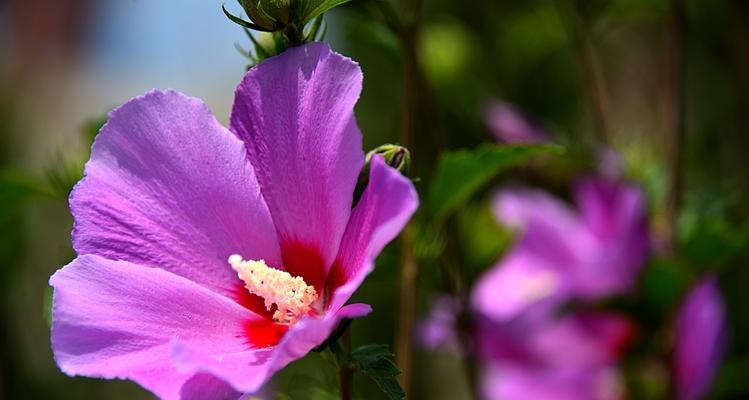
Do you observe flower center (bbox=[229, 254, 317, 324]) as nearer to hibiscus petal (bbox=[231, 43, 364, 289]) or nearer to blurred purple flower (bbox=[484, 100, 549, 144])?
hibiscus petal (bbox=[231, 43, 364, 289])

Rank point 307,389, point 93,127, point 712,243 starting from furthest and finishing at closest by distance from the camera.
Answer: point 712,243 → point 93,127 → point 307,389

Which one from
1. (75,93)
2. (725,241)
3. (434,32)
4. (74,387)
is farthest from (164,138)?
(75,93)

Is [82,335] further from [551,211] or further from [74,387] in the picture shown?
[74,387]

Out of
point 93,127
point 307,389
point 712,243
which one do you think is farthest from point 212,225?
point 712,243

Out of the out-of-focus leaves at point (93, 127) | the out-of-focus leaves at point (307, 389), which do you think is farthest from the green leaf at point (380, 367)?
the out-of-focus leaves at point (93, 127)

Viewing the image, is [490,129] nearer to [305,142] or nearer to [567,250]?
[567,250]

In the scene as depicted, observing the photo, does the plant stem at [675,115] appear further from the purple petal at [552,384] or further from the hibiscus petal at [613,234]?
the purple petal at [552,384]

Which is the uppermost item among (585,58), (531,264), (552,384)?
(585,58)
